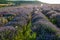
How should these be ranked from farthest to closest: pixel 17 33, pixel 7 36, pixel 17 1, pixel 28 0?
pixel 28 0, pixel 17 1, pixel 17 33, pixel 7 36

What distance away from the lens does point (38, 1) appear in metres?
34.5

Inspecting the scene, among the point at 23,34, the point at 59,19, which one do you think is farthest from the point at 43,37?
the point at 59,19

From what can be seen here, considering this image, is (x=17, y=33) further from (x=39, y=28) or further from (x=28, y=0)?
(x=28, y=0)

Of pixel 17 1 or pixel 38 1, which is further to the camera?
pixel 38 1

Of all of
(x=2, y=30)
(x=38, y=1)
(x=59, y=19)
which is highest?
(x=2, y=30)

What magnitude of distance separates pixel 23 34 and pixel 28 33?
16 cm

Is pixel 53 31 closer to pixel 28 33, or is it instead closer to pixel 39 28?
→ pixel 39 28

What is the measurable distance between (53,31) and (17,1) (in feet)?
85.7

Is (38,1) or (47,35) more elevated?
(47,35)

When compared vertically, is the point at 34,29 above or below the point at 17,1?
above

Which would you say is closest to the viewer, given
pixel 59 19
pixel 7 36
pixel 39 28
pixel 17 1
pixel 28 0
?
pixel 7 36

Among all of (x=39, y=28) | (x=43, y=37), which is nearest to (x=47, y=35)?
(x=43, y=37)

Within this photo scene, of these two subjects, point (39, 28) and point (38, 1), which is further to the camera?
point (38, 1)

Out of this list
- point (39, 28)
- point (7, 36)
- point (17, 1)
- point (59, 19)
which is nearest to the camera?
point (7, 36)
